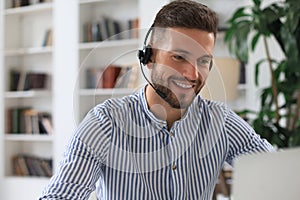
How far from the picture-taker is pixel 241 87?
4.20m

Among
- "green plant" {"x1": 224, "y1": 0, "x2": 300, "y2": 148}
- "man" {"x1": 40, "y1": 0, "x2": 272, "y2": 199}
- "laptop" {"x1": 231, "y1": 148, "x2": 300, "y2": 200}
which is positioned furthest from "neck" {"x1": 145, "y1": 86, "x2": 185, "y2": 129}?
"green plant" {"x1": 224, "y1": 0, "x2": 300, "y2": 148}

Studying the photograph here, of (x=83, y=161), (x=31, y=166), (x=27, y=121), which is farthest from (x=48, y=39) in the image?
(x=83, y=161)

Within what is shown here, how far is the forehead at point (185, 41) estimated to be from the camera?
1178 mm

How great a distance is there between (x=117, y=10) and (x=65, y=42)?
566mm

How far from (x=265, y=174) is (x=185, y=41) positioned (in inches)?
18.1

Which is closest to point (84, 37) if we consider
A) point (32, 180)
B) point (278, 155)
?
point (32, 180)

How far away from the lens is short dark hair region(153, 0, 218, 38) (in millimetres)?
1193

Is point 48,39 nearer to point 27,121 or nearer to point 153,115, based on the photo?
point 27,121

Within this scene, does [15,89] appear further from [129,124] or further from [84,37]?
[129,124]

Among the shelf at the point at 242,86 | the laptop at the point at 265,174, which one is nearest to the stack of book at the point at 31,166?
the shelf at the point at 242,86

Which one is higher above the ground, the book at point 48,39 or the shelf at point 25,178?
the book at point 48,39

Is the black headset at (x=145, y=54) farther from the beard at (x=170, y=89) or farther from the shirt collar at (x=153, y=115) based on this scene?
the shirt collar at (x=153, y=115)

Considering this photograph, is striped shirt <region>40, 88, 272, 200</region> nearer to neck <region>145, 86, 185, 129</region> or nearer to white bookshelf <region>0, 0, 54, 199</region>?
neck <region>145, 86, 185, 129</region>

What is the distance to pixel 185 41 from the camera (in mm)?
1179
